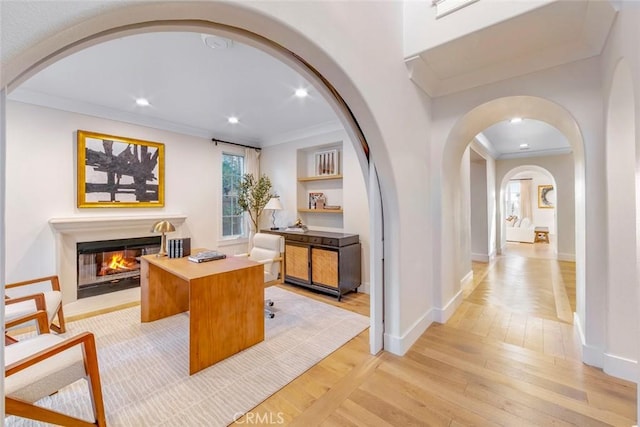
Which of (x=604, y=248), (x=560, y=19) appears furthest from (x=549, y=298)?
(x=560, y=19)

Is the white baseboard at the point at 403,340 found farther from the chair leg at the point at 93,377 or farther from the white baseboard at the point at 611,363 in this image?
the chair leg at the point at 93,377

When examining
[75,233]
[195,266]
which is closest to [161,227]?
[195,266]

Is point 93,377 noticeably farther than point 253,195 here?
No

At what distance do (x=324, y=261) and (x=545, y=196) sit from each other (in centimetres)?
1107

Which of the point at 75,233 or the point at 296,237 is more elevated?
the point at 75,233

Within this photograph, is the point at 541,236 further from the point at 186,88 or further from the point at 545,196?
the point at 186,88

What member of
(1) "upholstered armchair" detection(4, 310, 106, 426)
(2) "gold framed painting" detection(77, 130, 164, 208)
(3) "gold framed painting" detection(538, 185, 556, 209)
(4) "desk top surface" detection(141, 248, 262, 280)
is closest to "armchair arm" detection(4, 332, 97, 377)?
(1) "upholstered armchair" detection(4, 310, 106, 426)

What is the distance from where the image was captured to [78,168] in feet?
10.7

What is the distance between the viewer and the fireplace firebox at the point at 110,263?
11.2ft

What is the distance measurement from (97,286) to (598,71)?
19.2ft

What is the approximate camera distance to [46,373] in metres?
1.28

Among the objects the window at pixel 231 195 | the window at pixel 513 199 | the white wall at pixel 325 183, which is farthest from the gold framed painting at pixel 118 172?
the window at pixel 513 199

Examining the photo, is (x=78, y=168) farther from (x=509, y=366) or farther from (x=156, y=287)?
(x=509, y=366)

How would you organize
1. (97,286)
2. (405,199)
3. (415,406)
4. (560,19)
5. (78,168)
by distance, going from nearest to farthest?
(415,406), (560,19), (405,199), (78,168), (97,286)
